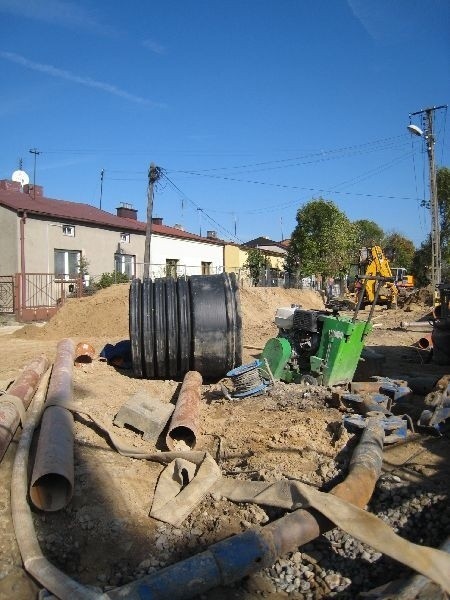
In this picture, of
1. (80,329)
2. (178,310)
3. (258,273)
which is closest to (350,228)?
(258,273)

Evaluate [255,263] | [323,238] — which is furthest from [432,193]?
[255,263]

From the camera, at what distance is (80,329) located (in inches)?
596

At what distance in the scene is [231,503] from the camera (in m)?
4.16

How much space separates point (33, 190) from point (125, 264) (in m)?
5.86

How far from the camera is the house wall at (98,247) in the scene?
21.3 meters

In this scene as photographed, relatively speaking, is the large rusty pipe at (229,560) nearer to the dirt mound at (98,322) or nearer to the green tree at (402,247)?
the dirt mound at (98,322)

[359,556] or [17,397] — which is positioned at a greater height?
[17,397]

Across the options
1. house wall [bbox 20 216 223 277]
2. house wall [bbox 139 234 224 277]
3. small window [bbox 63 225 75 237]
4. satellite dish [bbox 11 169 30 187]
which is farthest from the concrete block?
satellite dish [bbox 11 169 30 187]

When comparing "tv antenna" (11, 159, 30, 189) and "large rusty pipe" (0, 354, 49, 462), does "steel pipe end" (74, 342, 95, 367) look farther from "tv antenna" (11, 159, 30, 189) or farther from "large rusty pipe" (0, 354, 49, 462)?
"tv antenna" (11, 159, 30, 189)

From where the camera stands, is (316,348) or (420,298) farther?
(420,298)

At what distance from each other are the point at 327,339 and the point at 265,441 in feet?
7.35

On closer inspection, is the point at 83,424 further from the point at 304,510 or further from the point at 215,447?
the point at 304,510

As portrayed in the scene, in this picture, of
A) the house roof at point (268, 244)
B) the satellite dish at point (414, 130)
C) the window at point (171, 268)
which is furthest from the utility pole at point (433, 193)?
the house roof at point (268, 244)

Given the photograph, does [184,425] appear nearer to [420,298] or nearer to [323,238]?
[420,298]
